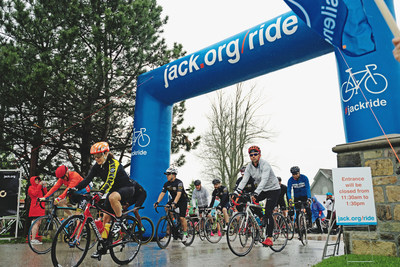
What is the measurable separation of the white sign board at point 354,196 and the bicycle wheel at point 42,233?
5469 mm

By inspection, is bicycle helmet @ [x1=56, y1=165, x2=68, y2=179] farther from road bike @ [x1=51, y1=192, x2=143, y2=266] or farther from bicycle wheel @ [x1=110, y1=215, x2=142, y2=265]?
bicycle wheel @ [x1=110, y1=215, x2=142, y2=265]

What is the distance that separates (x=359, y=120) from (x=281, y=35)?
2917 millimetres

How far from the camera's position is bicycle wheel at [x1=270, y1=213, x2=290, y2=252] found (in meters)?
7.49

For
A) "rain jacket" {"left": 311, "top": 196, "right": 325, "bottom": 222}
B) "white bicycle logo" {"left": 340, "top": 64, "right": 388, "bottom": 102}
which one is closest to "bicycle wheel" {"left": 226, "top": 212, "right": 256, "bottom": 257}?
"white bicycle logo" {"left": 340, "top": 64, "right": 388, "bottom": 102}

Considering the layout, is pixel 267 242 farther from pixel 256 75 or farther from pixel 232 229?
pixel 256 75

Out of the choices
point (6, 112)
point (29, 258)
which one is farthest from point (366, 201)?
point (6, 112)

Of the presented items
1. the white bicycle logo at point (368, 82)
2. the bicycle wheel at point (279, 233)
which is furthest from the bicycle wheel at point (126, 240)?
the white bicycle logo at point (368, 82)

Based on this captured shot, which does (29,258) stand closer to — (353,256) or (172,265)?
(172,265)

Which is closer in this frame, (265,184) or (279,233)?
(265,184)

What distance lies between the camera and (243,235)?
670 cm

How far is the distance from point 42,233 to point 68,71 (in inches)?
282

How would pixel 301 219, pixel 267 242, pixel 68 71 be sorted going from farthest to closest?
1. pixel 68 71
2. pixel 301 219
3. pixel 267 242

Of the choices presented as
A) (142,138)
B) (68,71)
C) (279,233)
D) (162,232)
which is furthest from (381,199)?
(68,71)

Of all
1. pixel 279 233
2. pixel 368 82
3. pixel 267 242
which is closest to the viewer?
pixel 368 82
